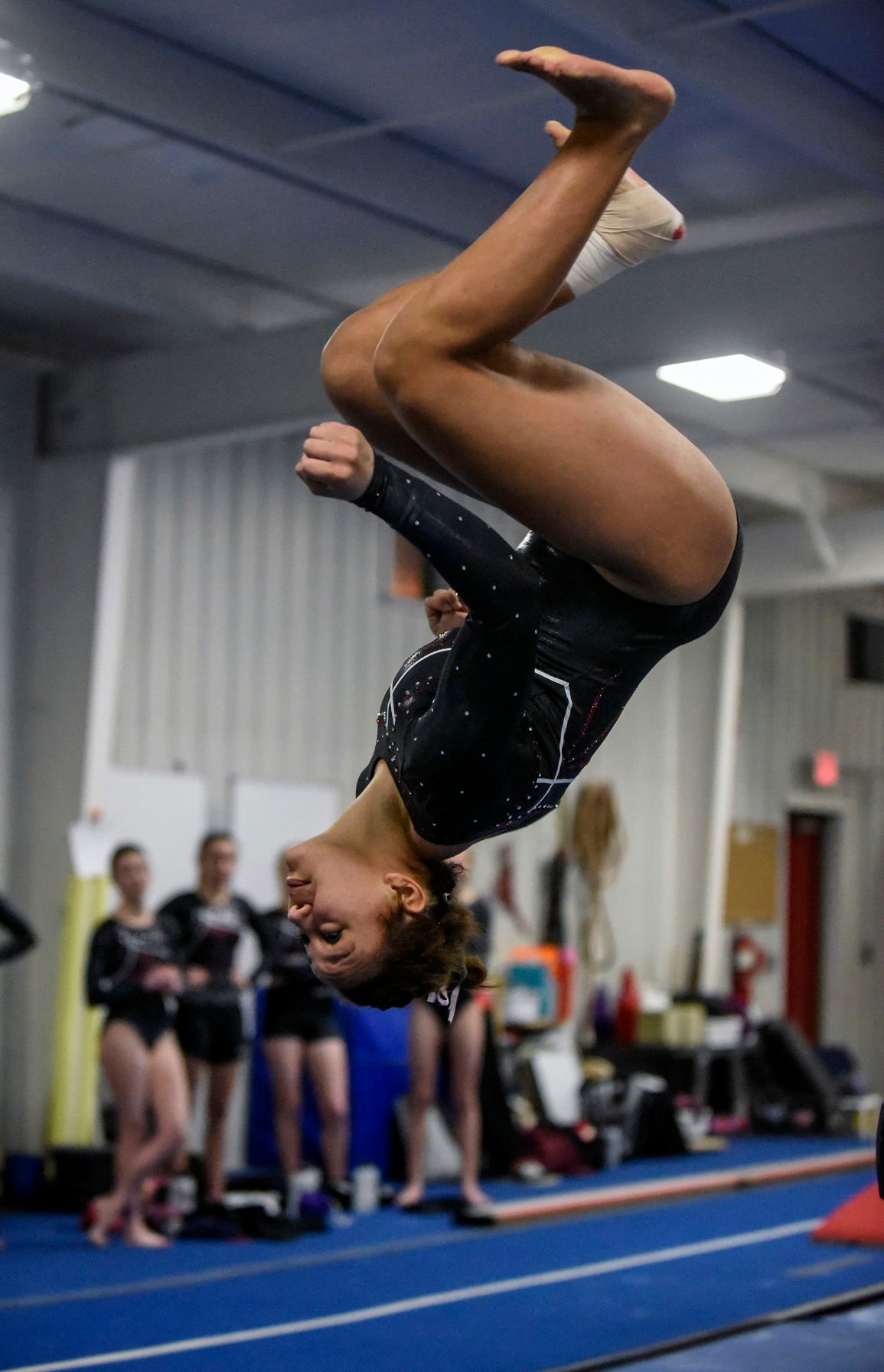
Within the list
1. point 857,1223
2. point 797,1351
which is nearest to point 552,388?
point 797,1351

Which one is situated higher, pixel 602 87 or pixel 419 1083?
pixel 602 87

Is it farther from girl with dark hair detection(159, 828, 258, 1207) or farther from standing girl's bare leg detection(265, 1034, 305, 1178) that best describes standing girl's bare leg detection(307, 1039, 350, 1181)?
girl with dark hair detection(159, 828, 258, 1207)

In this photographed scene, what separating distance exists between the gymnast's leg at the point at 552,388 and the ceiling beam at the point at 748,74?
9.02 feet

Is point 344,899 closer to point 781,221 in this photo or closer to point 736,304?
point 736,304

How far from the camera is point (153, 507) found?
908cm

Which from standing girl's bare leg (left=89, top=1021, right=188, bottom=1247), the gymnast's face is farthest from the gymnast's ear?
standing girl's bare leg (left=89, top=1021, right=188, bottom=1247)

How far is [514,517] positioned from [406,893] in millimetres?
663

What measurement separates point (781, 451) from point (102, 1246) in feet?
22.7

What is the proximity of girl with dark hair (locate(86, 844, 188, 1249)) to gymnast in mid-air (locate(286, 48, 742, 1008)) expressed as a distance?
433cm

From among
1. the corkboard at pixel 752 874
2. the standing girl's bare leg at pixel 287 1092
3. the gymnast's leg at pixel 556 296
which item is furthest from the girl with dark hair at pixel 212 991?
→ the corkboard at pixel 752 874

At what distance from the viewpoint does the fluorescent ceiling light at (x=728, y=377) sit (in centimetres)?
845

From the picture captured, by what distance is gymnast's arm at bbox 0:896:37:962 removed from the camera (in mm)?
6961

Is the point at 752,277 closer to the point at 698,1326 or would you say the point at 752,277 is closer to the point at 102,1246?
the point at 698,1326

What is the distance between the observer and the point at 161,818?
8.89m
